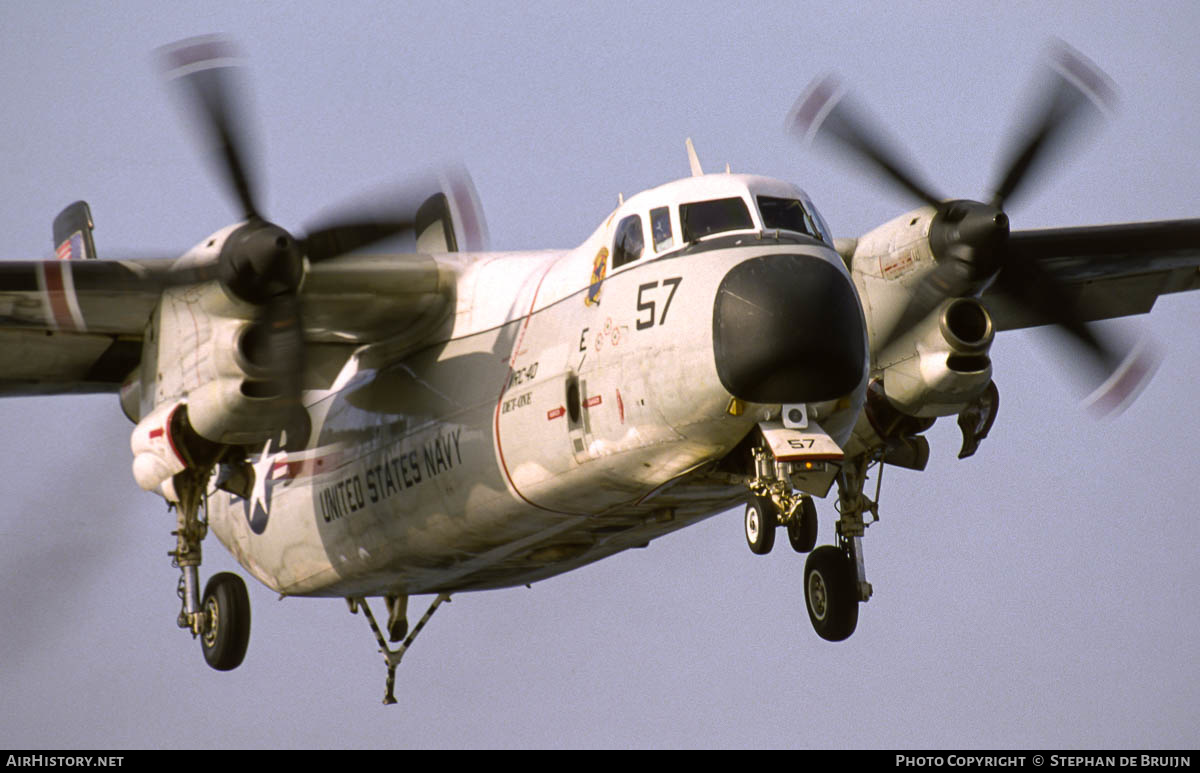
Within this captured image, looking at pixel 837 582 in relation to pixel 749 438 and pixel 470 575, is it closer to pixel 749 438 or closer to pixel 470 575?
pixel 749 438

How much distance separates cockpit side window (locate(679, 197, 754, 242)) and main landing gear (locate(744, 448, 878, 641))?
1.82m

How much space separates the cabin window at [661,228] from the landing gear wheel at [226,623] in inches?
283

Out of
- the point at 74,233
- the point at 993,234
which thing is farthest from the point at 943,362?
the point at 74,233

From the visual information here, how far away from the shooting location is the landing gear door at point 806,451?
489 inches

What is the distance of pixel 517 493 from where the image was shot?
14.7 meters

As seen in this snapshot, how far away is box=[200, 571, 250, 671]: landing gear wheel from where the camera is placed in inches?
704

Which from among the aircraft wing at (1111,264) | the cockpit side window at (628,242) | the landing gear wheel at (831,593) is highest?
the cockpit side window at (628,242)

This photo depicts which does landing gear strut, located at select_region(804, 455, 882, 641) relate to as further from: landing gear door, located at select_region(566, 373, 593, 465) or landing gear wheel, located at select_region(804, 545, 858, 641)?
landing gear door, located at select_region(566, 373, 593, 465)

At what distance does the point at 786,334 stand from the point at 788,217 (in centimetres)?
156

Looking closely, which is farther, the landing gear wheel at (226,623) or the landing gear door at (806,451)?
the landing gear wheel at (226,623)

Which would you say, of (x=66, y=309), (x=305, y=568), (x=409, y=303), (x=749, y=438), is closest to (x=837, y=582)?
(x=749, y=438)

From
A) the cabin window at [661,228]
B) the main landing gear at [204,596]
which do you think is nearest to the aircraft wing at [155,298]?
the main landing gear at [204,596]

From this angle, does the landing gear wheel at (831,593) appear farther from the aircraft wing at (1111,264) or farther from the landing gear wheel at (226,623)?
the landing gear wheel at (226,623)

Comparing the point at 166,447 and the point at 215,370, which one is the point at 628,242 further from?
the point at 166,447
